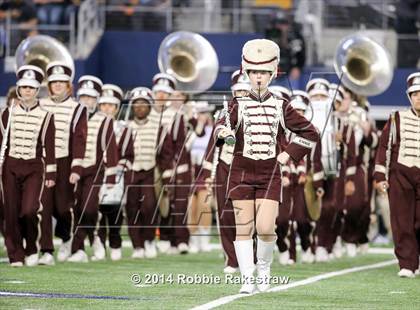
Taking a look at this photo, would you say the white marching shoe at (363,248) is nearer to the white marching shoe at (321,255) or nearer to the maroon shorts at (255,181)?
the white marching shoe at (321,255)

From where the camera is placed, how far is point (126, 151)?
1988 centimetres

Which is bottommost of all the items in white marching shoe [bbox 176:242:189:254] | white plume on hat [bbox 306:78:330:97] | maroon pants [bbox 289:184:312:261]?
white marching shoe [bbox 176:242:189:254]

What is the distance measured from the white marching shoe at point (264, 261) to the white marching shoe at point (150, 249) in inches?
254

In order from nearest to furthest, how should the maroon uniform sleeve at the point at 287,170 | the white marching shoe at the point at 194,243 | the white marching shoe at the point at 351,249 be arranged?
the maroon uniform sleeve at the point at 287,170, the white marching shoe at the point at 351,249, the white marching shoe at the point at 194,243

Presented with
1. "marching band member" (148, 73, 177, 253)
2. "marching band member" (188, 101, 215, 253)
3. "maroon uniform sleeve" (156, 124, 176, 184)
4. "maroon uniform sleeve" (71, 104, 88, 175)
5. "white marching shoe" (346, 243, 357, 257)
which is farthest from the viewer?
"marching band member" (188, 101, 215, 253)

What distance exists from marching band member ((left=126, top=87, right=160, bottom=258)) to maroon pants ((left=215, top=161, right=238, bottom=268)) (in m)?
3.18

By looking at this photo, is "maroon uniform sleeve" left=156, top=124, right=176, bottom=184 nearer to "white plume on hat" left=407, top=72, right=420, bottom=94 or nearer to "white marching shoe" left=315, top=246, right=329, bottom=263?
"white marching shoe" left=315, top=246, right=329, bottom=263

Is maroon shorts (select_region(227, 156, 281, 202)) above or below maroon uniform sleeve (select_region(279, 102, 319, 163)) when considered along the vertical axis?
below

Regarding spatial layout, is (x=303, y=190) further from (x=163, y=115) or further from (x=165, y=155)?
(x=163, y=115)

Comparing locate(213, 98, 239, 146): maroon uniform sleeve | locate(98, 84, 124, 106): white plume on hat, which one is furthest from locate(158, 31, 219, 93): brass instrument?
locate(213, 98, 239, 146): maroon uniform sleeve

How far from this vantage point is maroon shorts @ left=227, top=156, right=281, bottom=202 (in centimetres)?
1338

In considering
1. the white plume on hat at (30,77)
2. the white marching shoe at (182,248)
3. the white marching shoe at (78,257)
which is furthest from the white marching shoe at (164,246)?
the white plume on hat at (30,77)

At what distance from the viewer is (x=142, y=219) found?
66.7 ft

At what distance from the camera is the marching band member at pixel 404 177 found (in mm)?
16375
